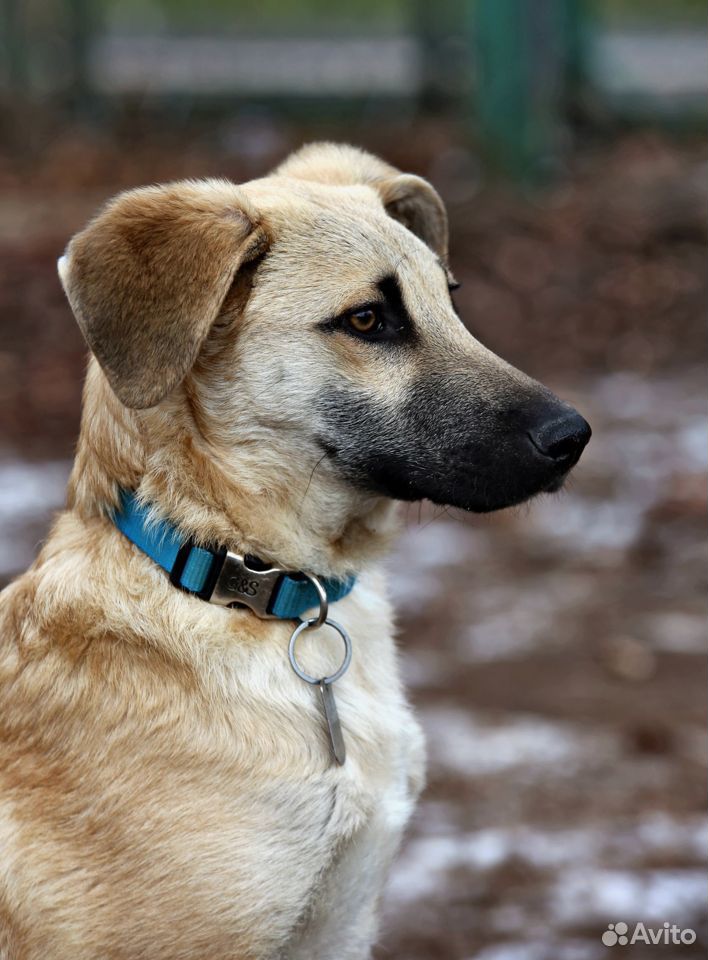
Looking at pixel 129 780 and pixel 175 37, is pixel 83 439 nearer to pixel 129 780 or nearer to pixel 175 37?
pixel 129 780

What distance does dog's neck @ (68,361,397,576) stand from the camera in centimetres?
288

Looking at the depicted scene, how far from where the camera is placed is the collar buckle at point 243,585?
2.87m

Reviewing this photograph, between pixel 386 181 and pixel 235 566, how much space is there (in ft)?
3.90

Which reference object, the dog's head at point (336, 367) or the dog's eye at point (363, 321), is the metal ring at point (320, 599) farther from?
the dog's eye at point (363, 321)

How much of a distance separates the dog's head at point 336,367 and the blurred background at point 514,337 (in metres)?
0.65

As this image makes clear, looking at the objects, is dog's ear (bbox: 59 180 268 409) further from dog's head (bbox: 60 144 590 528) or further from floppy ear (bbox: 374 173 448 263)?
floppy ear (bbox: 374 173 448 263)

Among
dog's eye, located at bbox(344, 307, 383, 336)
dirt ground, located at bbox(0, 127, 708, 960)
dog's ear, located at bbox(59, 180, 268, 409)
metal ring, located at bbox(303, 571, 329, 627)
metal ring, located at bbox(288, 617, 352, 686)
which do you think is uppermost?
dog's ear, located at bbox(59, 180, 268, 409)

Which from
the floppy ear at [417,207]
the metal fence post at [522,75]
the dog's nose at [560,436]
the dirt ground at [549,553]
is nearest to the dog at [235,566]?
the dog's nose at [560,436]

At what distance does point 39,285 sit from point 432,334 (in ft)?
20.8

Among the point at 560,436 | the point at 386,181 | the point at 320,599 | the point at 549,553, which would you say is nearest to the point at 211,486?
the point at 320,599

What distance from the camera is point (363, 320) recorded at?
297 centimetres

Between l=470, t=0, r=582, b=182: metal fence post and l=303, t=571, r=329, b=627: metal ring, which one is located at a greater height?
l=303, t=571, r=329, b=627: metal ring

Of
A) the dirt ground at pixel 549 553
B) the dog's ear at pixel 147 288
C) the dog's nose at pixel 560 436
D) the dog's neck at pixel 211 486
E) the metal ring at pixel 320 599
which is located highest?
the dog's ear at pixel 147 288

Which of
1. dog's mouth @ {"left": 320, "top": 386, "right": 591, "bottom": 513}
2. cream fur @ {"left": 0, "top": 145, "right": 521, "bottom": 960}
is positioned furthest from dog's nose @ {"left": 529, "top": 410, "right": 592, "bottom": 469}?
cream fur @ {"left": 0, "top": 145, "right": 521, "bottom": 960}
